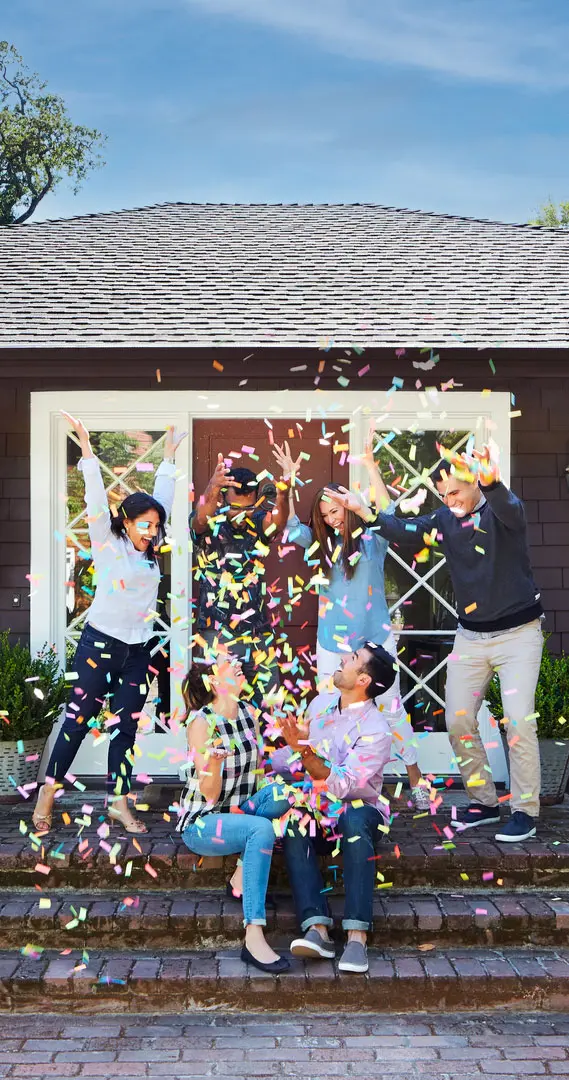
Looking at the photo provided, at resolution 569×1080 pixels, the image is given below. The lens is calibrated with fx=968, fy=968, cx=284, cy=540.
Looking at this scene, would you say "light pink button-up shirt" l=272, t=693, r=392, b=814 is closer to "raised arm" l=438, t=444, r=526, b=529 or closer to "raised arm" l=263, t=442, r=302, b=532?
"raised arm" l=438, t=444, r=526, b=529

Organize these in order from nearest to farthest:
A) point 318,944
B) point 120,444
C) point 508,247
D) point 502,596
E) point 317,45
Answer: point 318,944, point 502,596, point 120,444, point 508,247, point 317,45

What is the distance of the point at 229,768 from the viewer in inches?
157

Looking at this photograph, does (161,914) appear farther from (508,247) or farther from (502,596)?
(508,247)

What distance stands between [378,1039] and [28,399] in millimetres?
4143

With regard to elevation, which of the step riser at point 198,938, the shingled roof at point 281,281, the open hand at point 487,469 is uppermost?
the shingled roof at point 281,281

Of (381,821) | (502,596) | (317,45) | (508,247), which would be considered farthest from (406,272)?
(317,45)

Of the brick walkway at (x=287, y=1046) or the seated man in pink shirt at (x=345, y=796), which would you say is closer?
the brick walkway at (x=287, y=1046)

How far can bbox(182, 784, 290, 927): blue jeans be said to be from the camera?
12.1 ft

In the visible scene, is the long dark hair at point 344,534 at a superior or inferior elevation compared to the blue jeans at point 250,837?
superior

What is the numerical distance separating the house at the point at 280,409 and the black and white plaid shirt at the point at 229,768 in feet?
5.54

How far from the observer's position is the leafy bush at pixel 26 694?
523 centimetres

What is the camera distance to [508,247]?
320 inches

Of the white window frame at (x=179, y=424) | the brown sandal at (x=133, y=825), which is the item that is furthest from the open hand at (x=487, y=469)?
the brown sandal at (x=133, y=825)

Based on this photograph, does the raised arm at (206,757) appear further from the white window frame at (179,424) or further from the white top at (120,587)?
the white window frame at (179,424)
